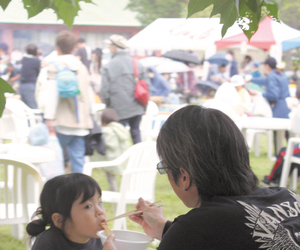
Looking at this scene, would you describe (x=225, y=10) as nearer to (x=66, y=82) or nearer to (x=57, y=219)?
(x=57, y=219)

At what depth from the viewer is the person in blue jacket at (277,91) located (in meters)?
6.79

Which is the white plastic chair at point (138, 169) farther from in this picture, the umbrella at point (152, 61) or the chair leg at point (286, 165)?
the umbrella at point (152, 61)

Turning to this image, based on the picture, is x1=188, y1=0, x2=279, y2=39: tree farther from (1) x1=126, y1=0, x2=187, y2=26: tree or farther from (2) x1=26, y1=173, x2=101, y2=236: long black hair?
(1) x1=126, y1=0, x2=187, y2=26: tree

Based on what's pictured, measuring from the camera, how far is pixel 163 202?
184 inches

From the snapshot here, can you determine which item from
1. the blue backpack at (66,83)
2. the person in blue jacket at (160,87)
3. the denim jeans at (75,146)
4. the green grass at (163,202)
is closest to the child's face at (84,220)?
the green grass at (163,202)

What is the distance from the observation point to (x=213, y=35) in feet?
25.6

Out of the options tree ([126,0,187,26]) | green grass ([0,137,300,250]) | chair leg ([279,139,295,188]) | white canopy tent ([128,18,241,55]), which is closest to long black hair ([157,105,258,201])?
green grass ([0,137,300,250])

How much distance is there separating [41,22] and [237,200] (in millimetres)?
19574

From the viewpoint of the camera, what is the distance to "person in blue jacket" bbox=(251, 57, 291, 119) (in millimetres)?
6785

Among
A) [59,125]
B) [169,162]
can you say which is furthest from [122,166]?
[169,162]

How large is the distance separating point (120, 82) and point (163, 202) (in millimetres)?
1586

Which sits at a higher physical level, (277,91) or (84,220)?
(277,91)

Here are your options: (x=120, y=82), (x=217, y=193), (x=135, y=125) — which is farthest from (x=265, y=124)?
(x=217, y=193)

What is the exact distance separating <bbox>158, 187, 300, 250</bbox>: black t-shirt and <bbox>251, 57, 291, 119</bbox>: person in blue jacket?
5890 mm
